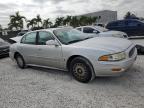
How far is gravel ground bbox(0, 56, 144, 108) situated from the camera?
3.19m

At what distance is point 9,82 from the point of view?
15.5 ft

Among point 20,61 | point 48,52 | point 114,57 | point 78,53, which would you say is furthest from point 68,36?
point 20,61

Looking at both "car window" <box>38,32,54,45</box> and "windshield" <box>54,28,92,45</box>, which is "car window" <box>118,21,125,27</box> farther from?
"car window" <box>38,32,54,45</box>

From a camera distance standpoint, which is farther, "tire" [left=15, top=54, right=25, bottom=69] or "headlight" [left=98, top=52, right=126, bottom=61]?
"tire" [left=15, top=54, right=25, bottom=69]

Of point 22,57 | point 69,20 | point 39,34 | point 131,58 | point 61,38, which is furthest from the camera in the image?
point 69,20

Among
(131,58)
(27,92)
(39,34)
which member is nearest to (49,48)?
(39,34)

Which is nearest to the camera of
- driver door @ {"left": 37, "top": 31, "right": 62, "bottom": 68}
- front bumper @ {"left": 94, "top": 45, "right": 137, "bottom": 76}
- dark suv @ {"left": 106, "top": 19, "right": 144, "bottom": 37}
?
front bumper @ {"left": 94, "top": 45, "right": 137, "bottom": 76}

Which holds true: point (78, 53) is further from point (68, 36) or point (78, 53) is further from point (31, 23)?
point (31, 23)

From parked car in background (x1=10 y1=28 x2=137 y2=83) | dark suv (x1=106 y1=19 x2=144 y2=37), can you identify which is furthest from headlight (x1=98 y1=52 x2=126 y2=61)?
dark suv (x1=106 y1=19 x2=144 y2=37)

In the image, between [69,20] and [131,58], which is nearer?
[131,58]

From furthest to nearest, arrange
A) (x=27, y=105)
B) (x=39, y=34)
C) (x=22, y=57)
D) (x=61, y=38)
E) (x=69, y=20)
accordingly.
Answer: (x=69, y=20) < (x=22, y=57) < (x=39, y=34) < (x=61, y=38) < (x=27, y=105)

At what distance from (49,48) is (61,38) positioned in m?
0.45

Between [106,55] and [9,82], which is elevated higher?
[106,55]

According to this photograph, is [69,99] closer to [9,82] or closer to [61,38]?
[61,38]
